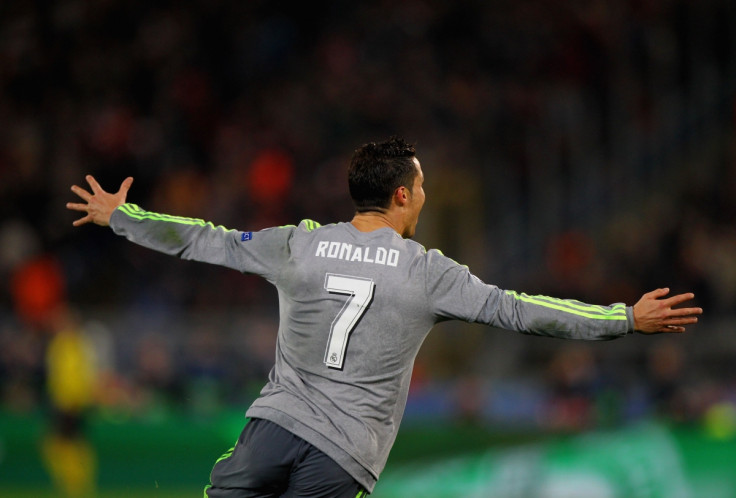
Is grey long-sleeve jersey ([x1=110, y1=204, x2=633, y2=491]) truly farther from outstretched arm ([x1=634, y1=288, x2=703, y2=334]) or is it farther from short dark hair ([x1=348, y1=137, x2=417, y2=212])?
short dark hair ([x1=348, y1=137, x2=417, y2=212])

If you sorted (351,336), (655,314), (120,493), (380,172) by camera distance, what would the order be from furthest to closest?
(120,493), (380,172), (351,336), (655,314)

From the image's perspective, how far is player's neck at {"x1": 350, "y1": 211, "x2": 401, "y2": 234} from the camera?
4.41 metres

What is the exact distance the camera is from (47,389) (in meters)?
12.4

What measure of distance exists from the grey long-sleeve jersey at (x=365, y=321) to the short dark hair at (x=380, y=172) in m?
0.15

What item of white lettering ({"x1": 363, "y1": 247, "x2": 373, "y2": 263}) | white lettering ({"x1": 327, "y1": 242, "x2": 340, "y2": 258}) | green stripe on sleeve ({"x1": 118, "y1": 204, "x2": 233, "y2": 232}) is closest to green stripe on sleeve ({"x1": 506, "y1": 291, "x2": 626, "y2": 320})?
white lettering ({"x1": 363, "y1": 247, "x2": 373, "y2": 263})

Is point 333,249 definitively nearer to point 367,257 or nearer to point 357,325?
point 367,257

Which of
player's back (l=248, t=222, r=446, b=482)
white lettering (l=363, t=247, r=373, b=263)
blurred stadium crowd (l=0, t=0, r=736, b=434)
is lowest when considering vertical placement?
player's back (l=248, t=222, r=446, b=482)

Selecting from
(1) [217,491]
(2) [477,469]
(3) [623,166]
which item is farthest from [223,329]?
(1) [217,491]

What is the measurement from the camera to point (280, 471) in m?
4.18

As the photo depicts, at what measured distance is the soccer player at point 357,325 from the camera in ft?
13.6

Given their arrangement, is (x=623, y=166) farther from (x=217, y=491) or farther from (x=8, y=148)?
(x=217, y=491)

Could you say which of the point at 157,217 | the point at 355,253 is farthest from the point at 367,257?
the point at 157,217

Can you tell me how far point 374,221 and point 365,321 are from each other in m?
0.43

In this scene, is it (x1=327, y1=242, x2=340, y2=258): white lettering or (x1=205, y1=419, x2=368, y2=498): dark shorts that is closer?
(x1=205, y1=419, x2=368, y2=498): dark shorts
